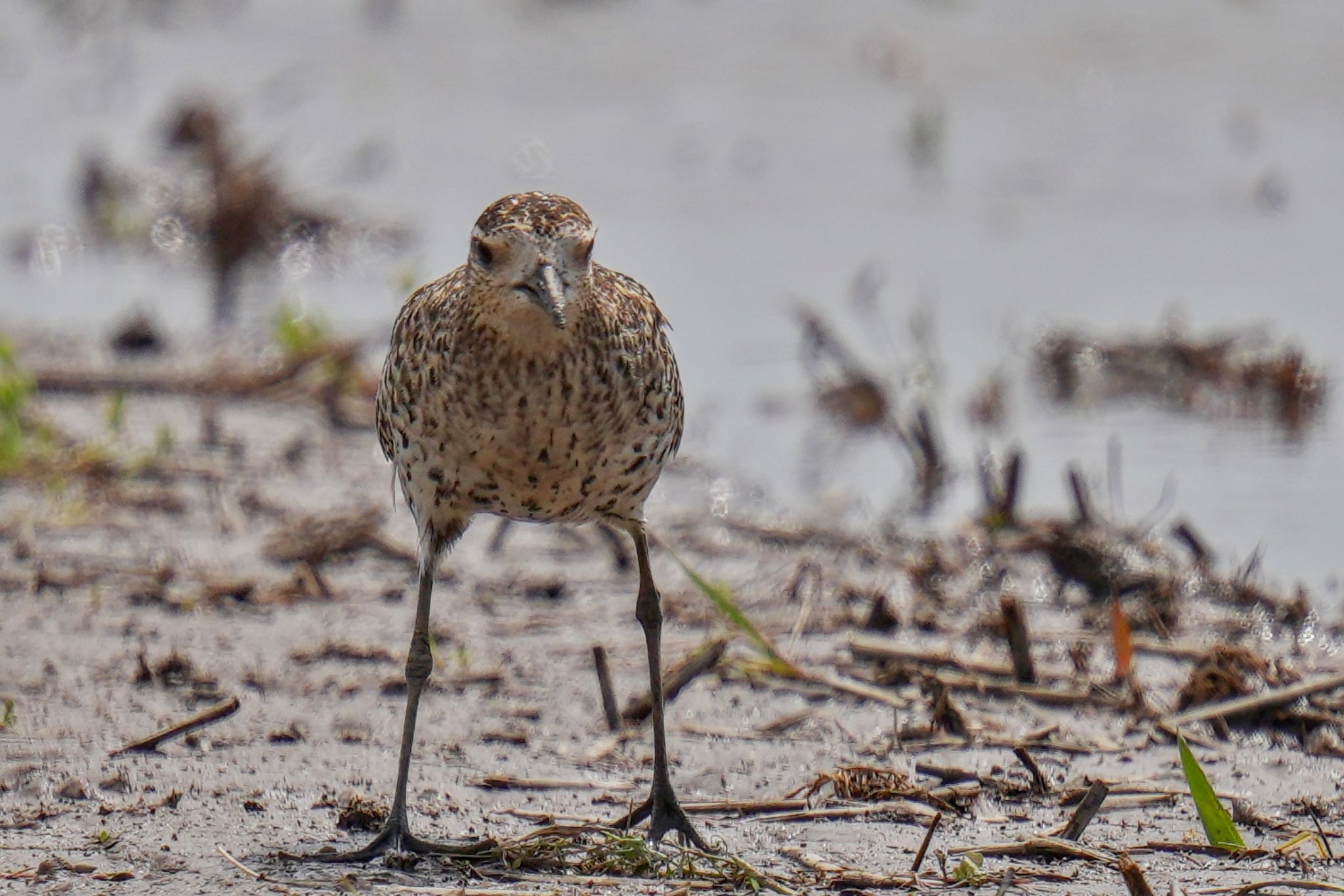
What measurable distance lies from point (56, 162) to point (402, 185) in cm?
252

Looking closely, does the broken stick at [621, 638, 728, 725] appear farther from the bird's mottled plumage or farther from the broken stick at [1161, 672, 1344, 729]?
the broken stick at [1161, 672, 1344, 729]

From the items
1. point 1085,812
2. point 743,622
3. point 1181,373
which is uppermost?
point 1181,373

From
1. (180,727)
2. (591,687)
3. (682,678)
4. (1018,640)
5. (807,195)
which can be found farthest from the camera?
(807,195)

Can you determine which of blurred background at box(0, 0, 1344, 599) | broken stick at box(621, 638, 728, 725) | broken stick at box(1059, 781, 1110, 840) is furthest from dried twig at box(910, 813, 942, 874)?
blurred background at box(0, 0, 1344, 599)

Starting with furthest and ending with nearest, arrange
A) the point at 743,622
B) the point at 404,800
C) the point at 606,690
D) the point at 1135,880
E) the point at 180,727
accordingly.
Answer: the point at 606,690 < the point at 743,622 < the point at 180,727 < the point at 404,800 < the point at 1135,880

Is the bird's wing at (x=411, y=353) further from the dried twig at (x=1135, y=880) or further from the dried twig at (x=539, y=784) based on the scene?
the dried twig at (x=1135, y=880)

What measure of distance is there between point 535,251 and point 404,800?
4.79 feet

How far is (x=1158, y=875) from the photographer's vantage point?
516 centimetres

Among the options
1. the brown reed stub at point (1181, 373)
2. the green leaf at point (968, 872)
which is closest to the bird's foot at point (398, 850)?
the green leaf at point (968, 872)

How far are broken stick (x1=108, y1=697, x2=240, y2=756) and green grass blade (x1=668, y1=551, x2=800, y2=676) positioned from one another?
4.54 feet

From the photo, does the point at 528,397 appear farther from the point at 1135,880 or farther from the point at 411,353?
the point at 1135,880

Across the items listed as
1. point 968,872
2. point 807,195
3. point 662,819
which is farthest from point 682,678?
point 807,195

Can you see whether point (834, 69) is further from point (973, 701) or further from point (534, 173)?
point (973, 701)

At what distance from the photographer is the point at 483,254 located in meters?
5.23
